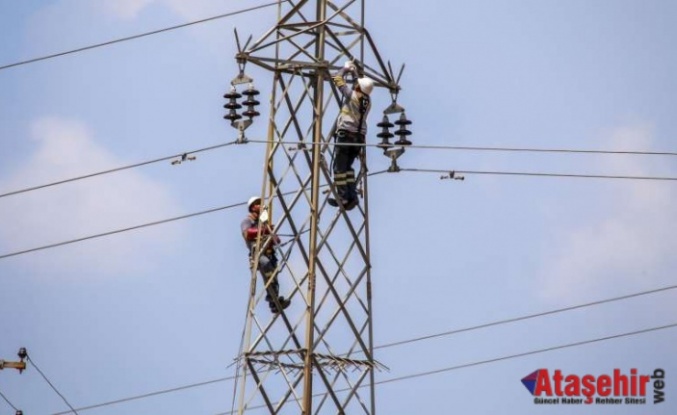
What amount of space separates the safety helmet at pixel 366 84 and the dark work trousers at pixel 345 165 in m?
0.73

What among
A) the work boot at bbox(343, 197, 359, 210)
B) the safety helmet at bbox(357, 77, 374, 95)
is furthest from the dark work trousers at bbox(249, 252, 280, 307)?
the safety helmet at bbox(357, 77, 374, 95)

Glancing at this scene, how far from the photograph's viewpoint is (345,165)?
103ft

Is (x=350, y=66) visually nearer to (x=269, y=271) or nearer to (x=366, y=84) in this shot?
(x=366, y=84)

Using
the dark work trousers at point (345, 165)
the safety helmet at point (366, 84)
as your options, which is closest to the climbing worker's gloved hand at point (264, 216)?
the dark work trousers at point (345, 165)

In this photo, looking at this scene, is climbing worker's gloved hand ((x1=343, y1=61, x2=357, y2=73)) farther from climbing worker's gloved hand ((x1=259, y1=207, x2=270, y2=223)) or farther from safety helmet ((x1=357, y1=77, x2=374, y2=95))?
climbing worker's gloved hand ((x1=259, y1=207, x2=270, y2=223))

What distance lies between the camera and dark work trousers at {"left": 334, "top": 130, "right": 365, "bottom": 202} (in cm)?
3120

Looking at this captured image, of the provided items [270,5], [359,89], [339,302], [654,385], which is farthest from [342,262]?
[654,385]

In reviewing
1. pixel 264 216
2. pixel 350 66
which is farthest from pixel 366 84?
pixel 264 216

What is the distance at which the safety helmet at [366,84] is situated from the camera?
31.0 m

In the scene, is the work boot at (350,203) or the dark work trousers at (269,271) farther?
the work boot at (350,203)

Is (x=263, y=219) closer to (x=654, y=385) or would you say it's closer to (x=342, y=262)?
(x=342, y=262)

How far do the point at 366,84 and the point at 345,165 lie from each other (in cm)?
135

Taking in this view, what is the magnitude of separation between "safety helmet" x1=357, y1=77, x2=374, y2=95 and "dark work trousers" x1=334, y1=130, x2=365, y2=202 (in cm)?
73

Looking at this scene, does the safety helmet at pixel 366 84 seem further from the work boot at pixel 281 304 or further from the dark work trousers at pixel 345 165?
the work boot at pixel 281 304
